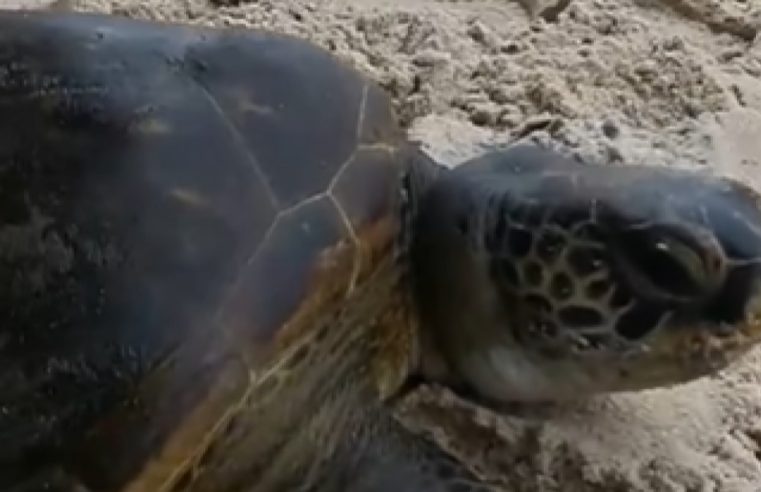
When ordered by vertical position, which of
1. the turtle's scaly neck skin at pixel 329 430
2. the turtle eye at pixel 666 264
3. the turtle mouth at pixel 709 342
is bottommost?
the turtle's scaly neck skin at pixel 329 430

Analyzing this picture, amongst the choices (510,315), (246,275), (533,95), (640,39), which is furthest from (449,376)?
(640,39)

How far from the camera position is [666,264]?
1521mm

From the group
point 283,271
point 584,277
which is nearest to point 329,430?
point 283,271

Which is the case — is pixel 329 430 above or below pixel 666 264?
below

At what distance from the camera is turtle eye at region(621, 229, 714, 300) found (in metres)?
1.51

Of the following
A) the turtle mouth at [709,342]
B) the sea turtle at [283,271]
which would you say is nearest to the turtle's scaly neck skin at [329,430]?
the sea turtle at [283,271]

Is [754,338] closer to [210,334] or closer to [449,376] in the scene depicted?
[449,376]

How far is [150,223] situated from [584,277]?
43cm

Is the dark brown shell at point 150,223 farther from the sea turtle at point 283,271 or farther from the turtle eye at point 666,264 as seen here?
the turtle eye at point 666,264

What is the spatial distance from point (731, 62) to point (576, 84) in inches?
8.7

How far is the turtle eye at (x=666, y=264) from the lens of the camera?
1.51 meters

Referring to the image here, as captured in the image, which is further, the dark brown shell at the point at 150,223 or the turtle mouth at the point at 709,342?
the turtle mouth at the point at 709,342

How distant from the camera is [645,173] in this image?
163cm

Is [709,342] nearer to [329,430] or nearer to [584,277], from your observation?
[584,277]
